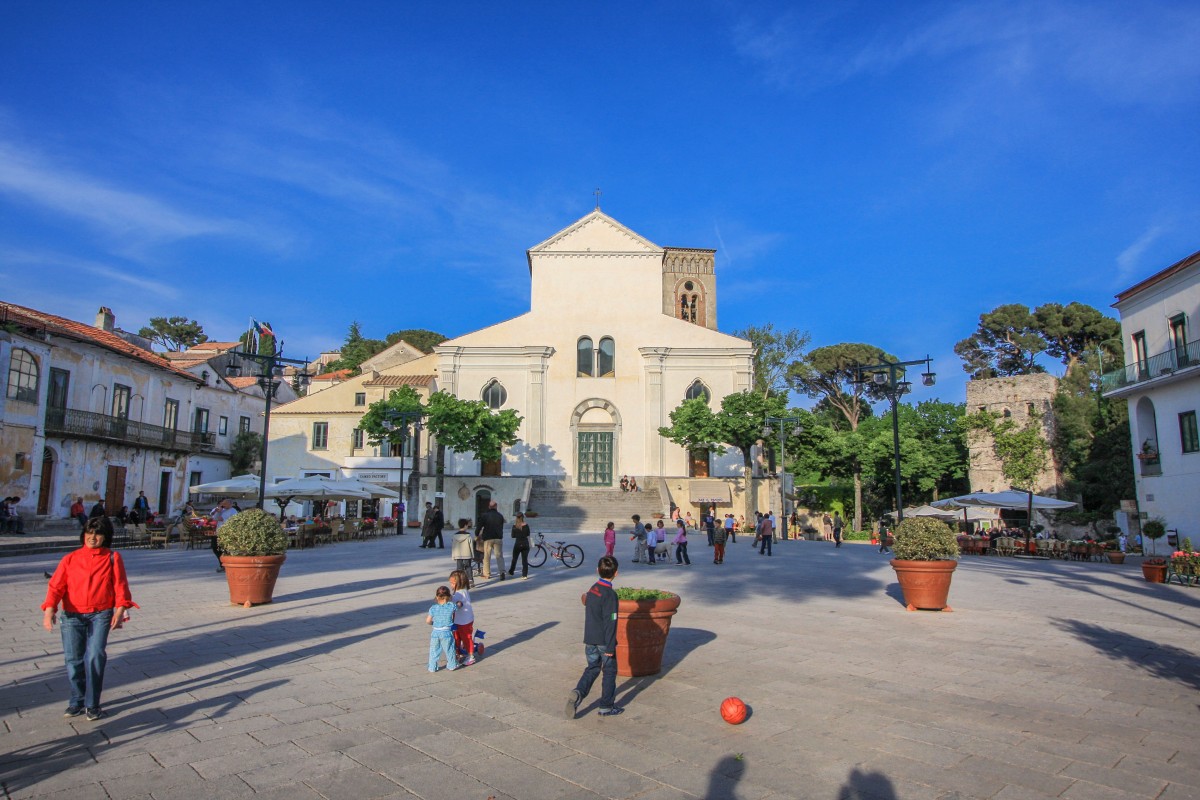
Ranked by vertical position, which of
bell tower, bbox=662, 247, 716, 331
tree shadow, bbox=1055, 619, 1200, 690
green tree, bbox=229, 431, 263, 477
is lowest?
tree shadow, bbox=1055, 619, 1200, 690

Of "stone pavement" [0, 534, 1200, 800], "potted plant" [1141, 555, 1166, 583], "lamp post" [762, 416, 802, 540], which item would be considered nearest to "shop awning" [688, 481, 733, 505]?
"lamp post" [762, 416, 802, 540]

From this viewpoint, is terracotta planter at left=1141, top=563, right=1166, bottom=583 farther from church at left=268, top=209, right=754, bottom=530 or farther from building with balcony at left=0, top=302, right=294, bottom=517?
building with balcony at left=0, top=302, right=294, bottom=517

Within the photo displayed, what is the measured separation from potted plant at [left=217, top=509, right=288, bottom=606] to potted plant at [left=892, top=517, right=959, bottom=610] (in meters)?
9.40

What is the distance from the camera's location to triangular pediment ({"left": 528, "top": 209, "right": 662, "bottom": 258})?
44.7m

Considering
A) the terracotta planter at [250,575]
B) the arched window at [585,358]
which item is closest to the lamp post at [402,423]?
the arched window at [585,358]

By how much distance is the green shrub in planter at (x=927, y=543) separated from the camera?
1110 centimetres

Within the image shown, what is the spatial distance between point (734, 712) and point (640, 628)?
5.06ft

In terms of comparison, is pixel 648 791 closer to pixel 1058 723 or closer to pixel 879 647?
pixel 1058 723

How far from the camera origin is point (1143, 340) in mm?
27125

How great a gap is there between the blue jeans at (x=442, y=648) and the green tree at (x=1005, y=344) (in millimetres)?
59304

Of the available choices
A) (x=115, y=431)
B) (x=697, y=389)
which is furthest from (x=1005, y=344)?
(x=115, y=431)

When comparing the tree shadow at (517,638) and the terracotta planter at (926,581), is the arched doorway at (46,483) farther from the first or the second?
the terracotta planter at (926,581)

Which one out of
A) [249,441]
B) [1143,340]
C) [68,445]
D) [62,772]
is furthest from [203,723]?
[249,441]

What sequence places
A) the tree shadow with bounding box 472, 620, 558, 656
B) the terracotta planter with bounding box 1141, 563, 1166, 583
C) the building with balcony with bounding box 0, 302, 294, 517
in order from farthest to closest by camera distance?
1. the building with balcony with bounding box 0, 302, 294, 517
2. the terracotta planter with bounding box 1141, 563, 1166, 583
3. the tree shadow with bounding box 472, 620, 558, 656
